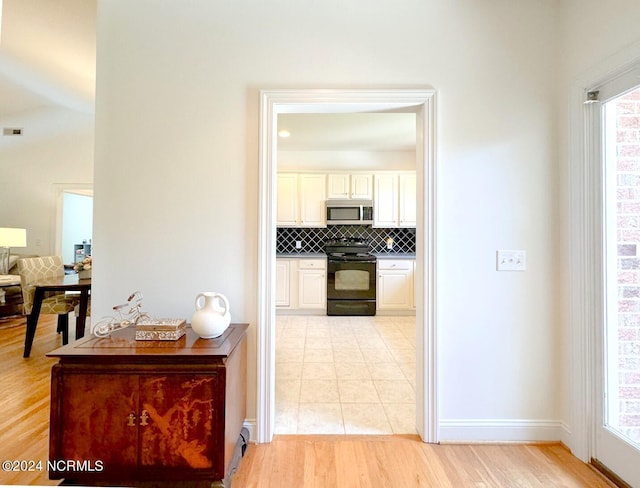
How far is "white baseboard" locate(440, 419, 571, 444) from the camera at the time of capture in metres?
1.80

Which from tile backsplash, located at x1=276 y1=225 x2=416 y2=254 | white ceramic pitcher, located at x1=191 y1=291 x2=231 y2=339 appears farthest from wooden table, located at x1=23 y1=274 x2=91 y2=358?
tile backsplash, located at x1=276 y1=225 x2=416 y2=254

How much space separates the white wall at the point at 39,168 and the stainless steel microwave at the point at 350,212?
4.68 metres

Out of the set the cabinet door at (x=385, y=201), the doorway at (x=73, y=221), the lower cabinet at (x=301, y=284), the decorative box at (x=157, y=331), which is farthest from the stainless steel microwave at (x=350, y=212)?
the doorway at (x=73, y=221)

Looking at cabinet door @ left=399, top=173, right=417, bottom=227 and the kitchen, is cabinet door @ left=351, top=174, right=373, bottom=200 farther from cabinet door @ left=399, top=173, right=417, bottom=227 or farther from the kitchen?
cabinet door @ left=399, top=173, right=417, bottom=227

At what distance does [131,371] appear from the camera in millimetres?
1342

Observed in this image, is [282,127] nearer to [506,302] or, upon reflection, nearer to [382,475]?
[506,302]

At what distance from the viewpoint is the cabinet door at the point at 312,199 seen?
5074mm

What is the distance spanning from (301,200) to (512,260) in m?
3.67

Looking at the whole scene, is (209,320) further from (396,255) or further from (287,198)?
(396,255)

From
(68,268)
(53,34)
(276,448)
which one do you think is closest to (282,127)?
(53,34)

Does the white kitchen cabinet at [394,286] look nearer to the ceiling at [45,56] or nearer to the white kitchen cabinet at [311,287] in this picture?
the white kitchen cabinet at [311,287]

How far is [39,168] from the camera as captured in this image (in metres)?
5.57

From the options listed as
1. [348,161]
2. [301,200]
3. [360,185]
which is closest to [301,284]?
[301,200]

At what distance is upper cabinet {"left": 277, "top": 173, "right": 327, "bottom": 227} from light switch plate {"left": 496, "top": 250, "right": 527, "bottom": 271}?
11.3 ft
